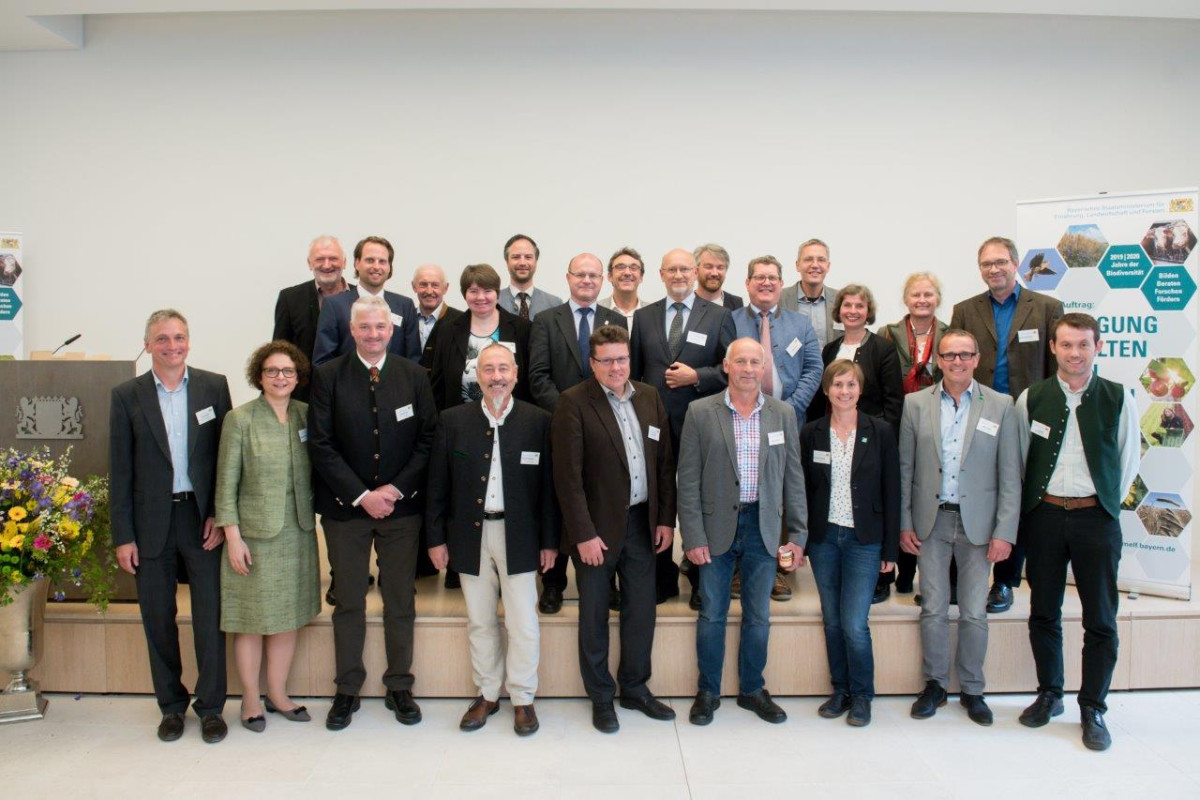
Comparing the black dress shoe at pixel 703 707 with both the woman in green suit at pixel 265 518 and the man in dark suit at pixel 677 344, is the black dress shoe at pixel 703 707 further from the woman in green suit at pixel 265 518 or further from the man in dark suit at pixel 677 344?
the woman in green suit at pixel 265 518

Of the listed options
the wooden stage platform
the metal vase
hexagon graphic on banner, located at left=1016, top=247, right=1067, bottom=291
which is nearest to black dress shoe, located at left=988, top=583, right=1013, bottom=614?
the wooden stage platform

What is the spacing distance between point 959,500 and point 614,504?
155cm

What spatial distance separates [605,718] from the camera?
3402mm

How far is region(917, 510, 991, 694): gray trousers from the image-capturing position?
3486mm

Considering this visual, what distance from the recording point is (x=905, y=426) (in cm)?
359

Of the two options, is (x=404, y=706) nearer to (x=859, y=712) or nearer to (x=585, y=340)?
(x=585, y=340)

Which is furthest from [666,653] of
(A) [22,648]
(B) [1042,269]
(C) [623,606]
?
(B) [1042,269]

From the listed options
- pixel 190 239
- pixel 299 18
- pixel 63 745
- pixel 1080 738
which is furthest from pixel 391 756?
pixel 299 18

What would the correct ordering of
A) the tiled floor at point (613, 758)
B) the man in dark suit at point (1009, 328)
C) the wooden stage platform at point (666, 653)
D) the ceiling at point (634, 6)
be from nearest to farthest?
the tiled floor at point (613, 758), the wooden stage platform at point (666, 653), the man in dark suit at point (1009, 328), the ceiling at point (634, 6)

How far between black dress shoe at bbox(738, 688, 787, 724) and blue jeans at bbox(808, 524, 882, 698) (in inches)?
12.4

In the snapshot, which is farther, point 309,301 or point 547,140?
point 547,140

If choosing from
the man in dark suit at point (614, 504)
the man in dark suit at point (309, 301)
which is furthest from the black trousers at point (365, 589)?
the man in dark suit at point (309, 301)

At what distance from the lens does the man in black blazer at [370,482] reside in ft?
11.1

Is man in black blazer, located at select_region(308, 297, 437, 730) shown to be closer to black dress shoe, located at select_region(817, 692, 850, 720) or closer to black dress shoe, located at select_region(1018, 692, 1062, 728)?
black dress shoe, located at select_region(817, 692, 850, 720)
